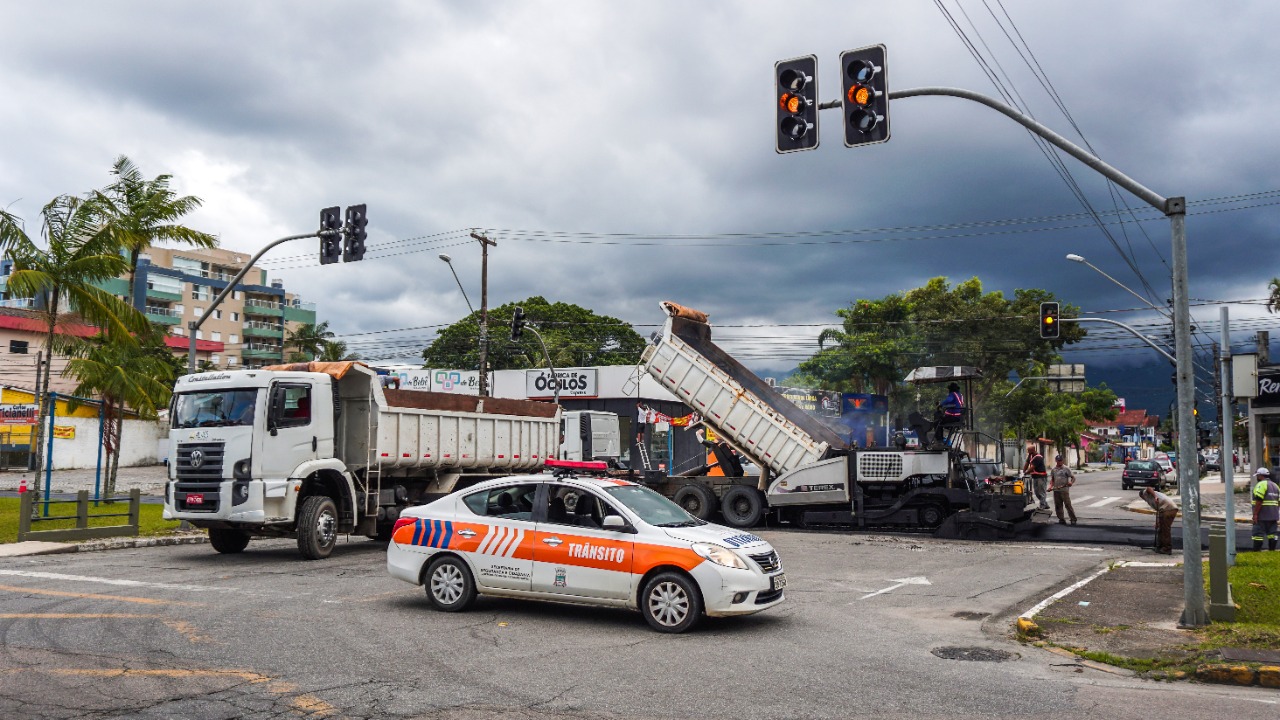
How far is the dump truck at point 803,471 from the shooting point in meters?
18.9

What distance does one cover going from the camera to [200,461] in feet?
46.4

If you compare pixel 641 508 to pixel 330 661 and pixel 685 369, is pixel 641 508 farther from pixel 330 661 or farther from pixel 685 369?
pixel 685 369

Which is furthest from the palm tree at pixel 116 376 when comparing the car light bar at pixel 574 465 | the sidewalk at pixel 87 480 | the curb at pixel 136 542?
the car light bar at pixel 574 465

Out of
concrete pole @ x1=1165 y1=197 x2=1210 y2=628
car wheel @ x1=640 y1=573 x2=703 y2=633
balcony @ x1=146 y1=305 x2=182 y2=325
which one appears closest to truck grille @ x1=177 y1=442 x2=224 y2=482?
car wheel @ x1=640 y1=573 x2=703 y2=633

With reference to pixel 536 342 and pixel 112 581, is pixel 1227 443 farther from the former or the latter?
pixel 536 342

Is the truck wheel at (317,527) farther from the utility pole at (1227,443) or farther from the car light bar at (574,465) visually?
the utility pole at (1227,443)

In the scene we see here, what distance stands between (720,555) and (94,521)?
17.7 metres

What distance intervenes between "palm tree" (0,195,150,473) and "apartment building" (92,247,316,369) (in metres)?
53.2

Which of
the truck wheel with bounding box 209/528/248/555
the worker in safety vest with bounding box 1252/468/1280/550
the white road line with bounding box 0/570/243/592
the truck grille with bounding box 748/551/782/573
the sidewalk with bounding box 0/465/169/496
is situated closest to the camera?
the truck grille with bounding box 748/551/782/573

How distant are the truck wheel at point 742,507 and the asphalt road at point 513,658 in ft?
27.8

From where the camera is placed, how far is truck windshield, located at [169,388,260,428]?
14112 mm

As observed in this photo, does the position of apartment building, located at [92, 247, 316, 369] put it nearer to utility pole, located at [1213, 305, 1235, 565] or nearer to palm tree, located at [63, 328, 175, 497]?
palm tree, located at [63, 328, 175, 497]

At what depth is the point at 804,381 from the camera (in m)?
58.8

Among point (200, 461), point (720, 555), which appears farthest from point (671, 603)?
point (200, 461)
